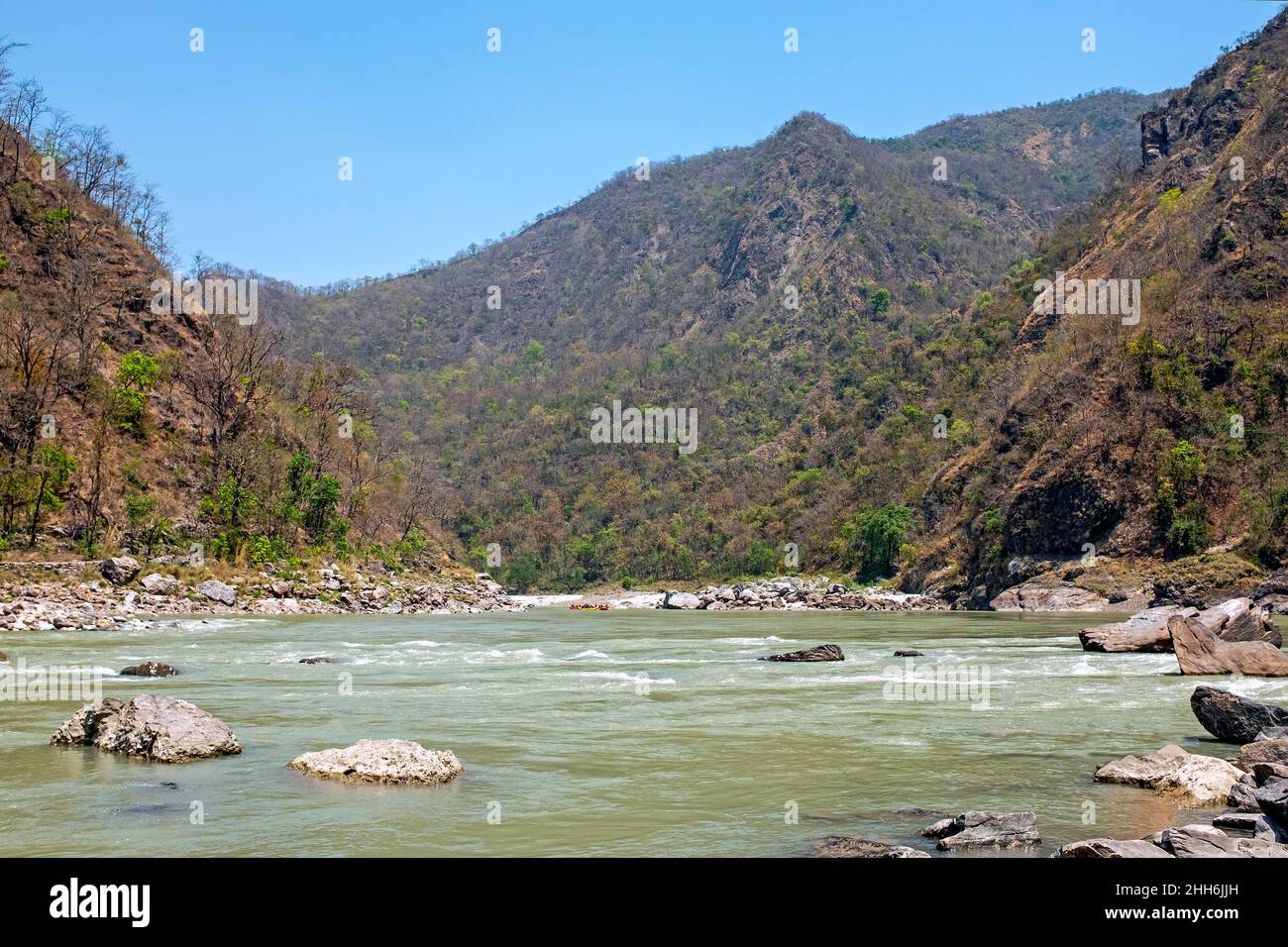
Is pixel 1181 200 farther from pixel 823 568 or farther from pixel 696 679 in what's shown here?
pixel 696 679

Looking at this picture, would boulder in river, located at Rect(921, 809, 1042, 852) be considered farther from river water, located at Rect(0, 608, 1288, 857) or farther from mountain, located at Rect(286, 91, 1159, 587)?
mountain, located at Rect(286, 91, 1159, 587)

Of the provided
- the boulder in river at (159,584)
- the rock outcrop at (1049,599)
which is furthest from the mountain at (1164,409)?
the boulder in river at (159,584)

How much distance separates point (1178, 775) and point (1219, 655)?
13.2 meters

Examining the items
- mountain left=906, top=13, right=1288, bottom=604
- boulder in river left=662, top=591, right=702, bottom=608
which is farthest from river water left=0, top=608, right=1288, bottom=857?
boulder in river left=662, top=591, right=702, bottom=608

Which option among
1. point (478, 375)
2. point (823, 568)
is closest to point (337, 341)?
point (478, 375)

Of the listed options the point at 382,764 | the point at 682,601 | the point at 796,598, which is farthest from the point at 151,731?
the point at 682,601

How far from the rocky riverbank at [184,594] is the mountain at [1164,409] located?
33.4 m

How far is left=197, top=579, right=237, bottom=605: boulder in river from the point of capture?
159 ft

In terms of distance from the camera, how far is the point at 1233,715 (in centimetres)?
1474

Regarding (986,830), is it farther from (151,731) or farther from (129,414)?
(129,414)

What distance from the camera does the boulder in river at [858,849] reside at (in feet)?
29.3

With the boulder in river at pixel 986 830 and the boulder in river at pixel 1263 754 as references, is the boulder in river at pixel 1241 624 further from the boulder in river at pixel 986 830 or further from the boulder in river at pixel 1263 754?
the boulder in river at pixel 986 830

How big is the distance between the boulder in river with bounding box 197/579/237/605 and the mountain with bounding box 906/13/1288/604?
41761mm
